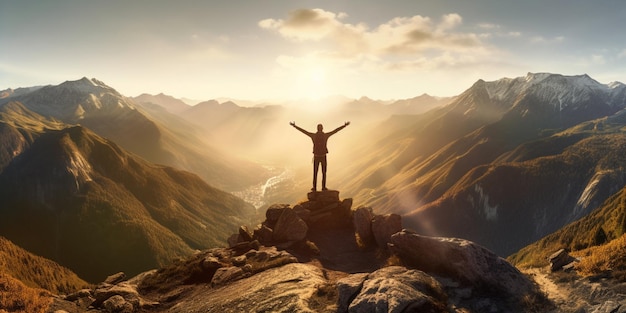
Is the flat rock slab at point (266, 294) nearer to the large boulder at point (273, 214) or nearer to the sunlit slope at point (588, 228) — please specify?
the large boulder at point (273, 214)

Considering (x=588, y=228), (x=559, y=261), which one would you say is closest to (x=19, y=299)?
(x=559, y=261)

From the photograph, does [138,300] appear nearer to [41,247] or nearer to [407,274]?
[407,274]

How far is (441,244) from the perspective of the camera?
677 inches

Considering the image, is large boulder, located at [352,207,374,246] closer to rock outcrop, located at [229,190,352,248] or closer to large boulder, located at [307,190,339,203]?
rock outcrop, located at [229,190,352,248]

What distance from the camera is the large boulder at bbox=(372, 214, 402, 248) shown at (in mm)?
24109

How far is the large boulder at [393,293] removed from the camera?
12.5m

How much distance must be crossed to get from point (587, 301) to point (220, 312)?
14054 millimetres

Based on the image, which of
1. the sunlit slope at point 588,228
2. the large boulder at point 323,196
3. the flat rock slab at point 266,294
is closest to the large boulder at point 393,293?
the flat rock slab at point 266,294

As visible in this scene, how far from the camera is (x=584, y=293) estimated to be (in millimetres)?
13031

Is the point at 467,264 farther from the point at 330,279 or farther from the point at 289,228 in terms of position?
the point at 289,228

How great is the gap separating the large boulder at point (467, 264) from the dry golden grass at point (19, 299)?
17585mm

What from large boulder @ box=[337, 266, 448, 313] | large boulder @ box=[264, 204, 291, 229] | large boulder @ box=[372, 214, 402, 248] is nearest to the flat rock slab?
large boulder @ box=[337, 266, 448, 313]

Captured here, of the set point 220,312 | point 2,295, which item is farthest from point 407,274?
point 2,295

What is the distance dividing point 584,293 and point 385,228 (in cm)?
1248
